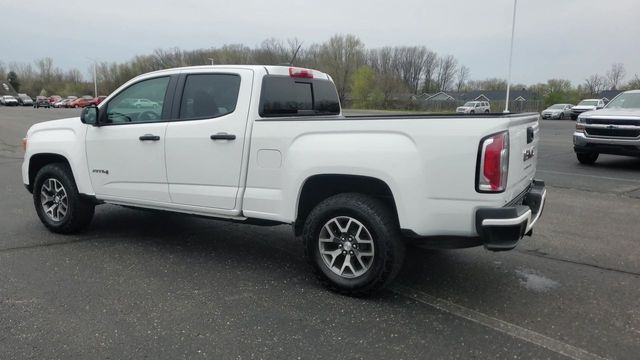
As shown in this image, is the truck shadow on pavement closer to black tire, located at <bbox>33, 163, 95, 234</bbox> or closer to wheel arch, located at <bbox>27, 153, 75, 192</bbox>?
black tire, located at <bbox>33, 163, 95, 234</bbox>

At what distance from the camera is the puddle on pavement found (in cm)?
416

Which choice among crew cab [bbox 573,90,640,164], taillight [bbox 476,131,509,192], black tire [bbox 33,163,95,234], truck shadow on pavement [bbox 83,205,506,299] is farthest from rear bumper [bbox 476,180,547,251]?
crew cab [bbox 573,90,640,164]

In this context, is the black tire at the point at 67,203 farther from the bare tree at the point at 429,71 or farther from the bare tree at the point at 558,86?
the bare tree at the point at 429,71

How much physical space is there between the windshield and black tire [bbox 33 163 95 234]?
1151 cm

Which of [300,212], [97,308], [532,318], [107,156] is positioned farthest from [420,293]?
[107,156]

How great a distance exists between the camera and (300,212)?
422cm

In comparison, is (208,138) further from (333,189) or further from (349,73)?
(349,73)

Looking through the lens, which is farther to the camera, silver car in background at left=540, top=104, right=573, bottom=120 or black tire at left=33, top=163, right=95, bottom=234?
silver car in background at left=540, top=104, right=573, bottom=120

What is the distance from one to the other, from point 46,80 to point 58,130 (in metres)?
127

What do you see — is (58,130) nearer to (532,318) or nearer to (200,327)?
(200,327)

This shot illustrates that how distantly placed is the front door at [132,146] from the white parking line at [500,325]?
8.34ft

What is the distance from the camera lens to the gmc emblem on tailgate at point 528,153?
388 cm

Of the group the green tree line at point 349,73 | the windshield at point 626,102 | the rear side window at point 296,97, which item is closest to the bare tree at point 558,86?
the green tree line at point 349,73

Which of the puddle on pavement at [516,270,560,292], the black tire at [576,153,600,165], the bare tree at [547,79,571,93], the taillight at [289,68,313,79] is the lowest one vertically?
the puddle on pavement at [516,270,560,292]
